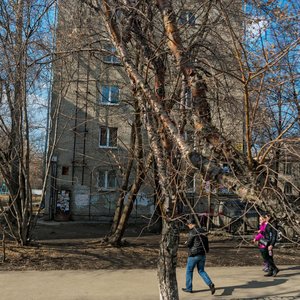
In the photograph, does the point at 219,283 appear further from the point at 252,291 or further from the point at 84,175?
the point at 84,175

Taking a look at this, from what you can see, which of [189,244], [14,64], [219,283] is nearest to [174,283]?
[189,244]

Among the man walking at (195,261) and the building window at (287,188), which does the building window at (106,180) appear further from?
the building window at (287,188)

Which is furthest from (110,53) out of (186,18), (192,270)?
(192,270)

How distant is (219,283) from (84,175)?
656 inches

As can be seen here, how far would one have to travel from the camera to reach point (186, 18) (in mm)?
8219

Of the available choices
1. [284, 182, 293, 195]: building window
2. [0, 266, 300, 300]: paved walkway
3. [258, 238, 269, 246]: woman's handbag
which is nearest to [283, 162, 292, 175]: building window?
[284, 182, 293, 195]: building window

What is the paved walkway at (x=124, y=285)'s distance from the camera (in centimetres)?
767

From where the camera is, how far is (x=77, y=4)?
11.2m

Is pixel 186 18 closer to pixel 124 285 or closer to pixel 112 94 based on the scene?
pixel 124 285

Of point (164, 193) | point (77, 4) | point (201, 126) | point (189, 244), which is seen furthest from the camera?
point (77, 4)

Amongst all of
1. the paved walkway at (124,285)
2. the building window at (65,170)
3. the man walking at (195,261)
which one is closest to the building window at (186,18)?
the man walking at (195,261)

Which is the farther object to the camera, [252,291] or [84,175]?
[84,175]

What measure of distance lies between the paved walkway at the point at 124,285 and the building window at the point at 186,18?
5179 mm

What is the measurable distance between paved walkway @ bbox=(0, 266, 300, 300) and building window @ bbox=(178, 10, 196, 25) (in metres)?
5.18
